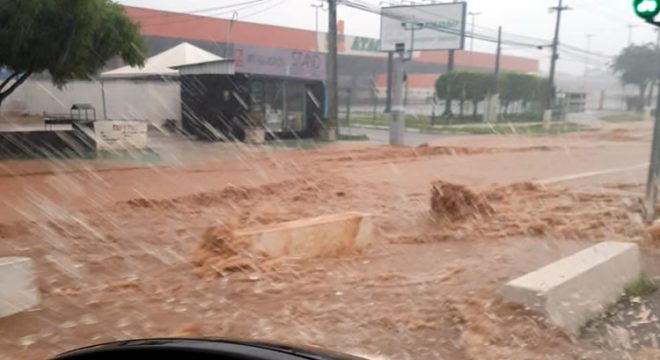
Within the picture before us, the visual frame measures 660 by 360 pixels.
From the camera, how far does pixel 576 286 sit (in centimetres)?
521

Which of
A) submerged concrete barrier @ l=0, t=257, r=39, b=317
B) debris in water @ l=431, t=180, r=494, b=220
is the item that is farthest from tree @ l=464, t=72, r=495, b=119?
submerged concrete barrier @ l=0, t=257, r=39, b=317

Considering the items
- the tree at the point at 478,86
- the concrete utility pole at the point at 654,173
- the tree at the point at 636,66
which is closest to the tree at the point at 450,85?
the tree at the point at 478,86

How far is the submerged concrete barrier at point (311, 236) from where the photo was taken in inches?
277

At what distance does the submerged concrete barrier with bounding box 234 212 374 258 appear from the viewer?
7027 millimetres

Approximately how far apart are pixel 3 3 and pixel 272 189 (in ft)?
24.8

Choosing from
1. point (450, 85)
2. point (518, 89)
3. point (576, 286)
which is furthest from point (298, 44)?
point (576, 286)

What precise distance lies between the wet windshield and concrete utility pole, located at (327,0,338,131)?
89mm

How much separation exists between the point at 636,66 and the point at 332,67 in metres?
26.1

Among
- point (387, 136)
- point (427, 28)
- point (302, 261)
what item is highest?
point (427, 28)

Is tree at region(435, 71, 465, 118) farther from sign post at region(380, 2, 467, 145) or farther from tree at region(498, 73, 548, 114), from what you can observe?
tree at region(498, 73, 548, 114)

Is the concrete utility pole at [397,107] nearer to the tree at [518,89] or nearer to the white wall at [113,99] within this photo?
the white wall at [113,99]

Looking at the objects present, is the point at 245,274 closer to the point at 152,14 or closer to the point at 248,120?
the point at 248,120

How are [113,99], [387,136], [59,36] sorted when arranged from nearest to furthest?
[59,36], [387,136], [113,99]

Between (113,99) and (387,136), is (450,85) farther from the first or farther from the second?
(113,99)
